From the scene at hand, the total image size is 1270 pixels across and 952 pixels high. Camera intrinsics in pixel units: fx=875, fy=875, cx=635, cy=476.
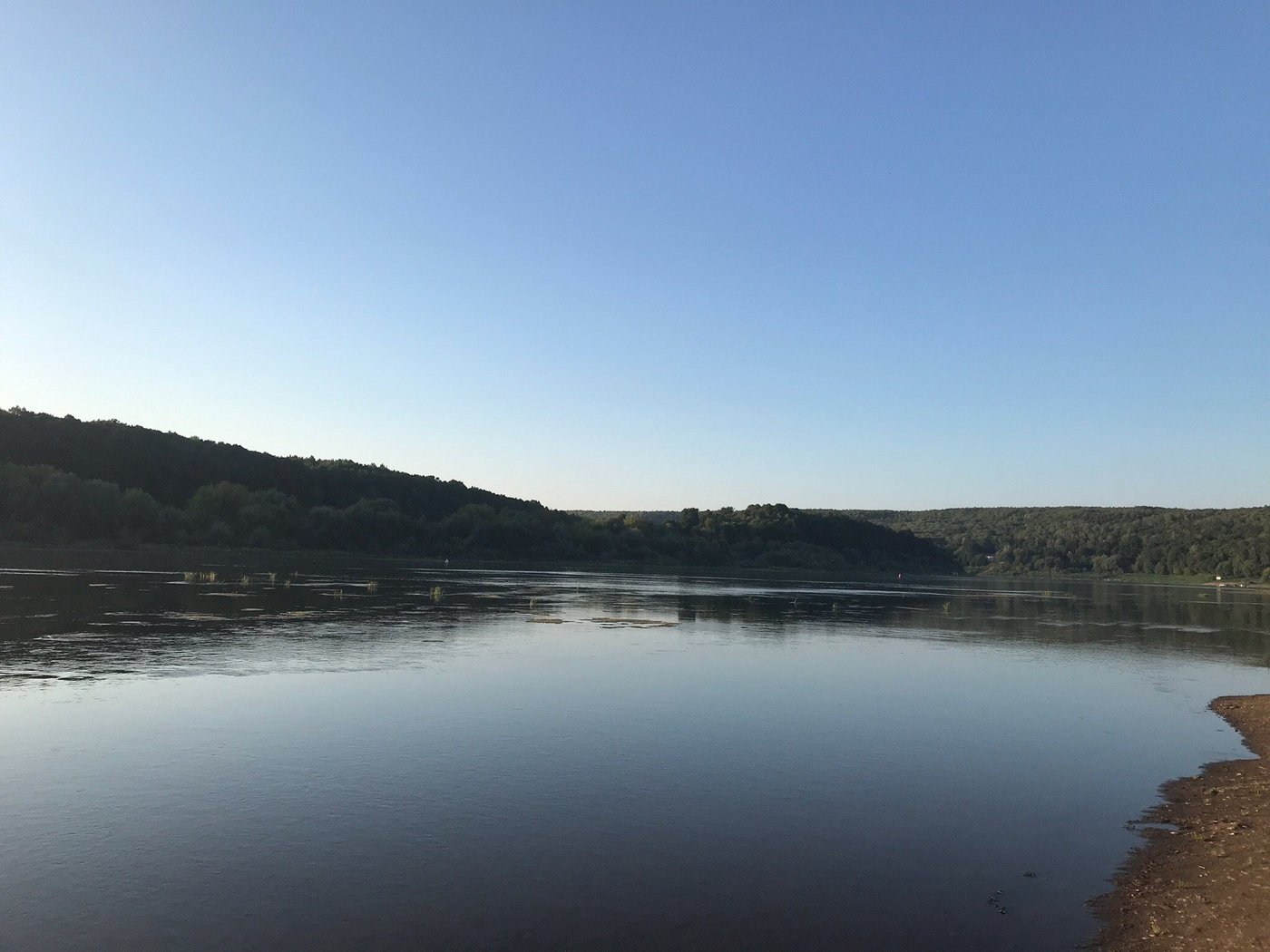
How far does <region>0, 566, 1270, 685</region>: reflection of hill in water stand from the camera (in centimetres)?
2948

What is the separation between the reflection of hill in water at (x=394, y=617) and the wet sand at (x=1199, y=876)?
22.5m

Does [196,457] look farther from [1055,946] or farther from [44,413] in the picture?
[1055,946]

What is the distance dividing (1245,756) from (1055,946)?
14140mm

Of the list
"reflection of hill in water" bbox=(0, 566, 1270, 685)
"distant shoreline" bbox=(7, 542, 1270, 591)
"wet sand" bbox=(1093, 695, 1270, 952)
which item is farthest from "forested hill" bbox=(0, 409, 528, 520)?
"wet sand" bbox=(1093, 695, 1270, 952)

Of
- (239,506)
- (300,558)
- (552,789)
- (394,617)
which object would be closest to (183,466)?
(239,506)

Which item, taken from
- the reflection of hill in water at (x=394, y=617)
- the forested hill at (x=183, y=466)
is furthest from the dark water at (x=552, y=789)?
the forested hill at (x=183, y=466)

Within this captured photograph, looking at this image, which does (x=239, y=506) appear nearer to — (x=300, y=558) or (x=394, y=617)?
(x=300, y=558)

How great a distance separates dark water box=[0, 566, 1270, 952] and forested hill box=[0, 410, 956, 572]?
267 feet

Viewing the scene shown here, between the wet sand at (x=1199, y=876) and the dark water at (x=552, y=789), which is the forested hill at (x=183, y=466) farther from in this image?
the wet sand at (x=1199, y=876)

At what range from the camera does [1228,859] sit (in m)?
12.5

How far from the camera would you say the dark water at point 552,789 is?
1002 cm

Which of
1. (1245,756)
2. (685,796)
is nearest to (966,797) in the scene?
(685,796)

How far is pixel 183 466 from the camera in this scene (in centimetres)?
15025

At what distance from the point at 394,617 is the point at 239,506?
100 metres
